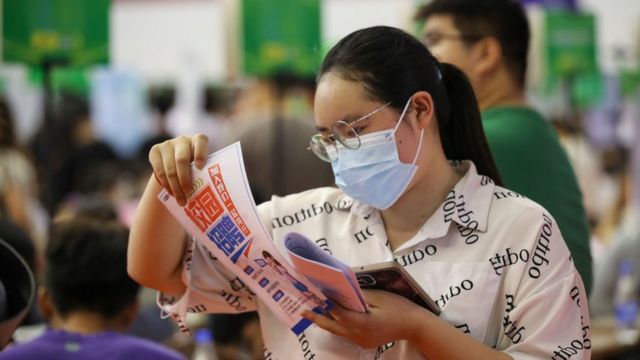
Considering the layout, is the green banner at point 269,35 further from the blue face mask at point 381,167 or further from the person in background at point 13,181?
the blue face mask at point 381,167

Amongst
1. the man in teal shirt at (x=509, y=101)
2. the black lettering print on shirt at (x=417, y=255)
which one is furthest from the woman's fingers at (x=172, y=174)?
the man in teal shirt at (x=509, y=101)

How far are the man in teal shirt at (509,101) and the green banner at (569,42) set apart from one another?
4787 mm

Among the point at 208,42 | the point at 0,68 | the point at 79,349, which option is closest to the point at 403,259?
the point at 79,349

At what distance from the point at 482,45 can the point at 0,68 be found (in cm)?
733

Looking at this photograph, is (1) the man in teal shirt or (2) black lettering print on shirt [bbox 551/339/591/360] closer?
(2) black lettering print on shirt [bbox 551/339/591/360]

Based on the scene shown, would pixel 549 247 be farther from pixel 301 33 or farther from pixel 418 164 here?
pixel 301 33

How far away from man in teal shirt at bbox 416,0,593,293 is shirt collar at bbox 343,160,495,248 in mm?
549

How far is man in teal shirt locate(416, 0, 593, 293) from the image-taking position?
8.76 ft

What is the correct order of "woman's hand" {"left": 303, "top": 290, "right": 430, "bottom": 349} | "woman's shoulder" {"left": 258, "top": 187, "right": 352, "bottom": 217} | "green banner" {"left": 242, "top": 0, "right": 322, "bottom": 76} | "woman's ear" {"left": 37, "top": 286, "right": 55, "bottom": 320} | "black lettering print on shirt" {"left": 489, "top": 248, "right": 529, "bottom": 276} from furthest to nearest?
"green banner" {"left": 242, "top": 0, "right": 322, "bottom": 76}
"woman's ear" {"left": 37, "top": 286, "right": 55, "bottom": 320}
"woman's shoulder" {"left": 258, "top": 187, "right": 352, "bottom": 217}
"black lettering print on shirt" {"left": 489, "top": 248, "right": 529, "bottom": 276}
"woman's hand" {"left": 303, "top": 290, "right": 430, "bottom": 349}

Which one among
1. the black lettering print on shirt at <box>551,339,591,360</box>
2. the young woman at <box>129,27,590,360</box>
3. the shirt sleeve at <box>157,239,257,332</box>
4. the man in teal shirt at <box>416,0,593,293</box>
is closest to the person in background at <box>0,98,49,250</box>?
the man in teal shirt at <box>416,0,593,293</box>

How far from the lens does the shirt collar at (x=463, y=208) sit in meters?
2.03

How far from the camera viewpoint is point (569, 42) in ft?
25.5

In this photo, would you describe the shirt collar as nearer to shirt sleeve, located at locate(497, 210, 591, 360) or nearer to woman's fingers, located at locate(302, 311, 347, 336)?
shirt sleeve, located at locate(497, 210, 591, 360)

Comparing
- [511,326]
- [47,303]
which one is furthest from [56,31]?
[511,326]
